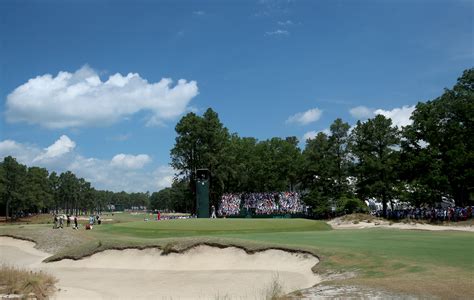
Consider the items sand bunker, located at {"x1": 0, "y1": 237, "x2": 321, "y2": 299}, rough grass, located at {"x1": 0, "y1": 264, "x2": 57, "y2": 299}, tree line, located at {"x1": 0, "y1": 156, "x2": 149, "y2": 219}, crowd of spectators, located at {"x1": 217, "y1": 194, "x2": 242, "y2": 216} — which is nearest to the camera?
rough grass, located at {"x1": 0, "y1": 264, "x2": 57, "y2": 299}

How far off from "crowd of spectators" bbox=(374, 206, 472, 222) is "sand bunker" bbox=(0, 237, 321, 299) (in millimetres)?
35992

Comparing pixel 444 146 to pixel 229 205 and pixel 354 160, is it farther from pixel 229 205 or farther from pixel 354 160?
pixel 229 205

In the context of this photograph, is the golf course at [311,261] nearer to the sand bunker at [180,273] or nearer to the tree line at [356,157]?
the sand bunker at [180,273]

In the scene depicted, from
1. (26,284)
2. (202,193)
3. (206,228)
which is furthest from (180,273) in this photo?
(202,193)

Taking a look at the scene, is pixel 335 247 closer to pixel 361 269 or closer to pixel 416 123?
pixel 361 269

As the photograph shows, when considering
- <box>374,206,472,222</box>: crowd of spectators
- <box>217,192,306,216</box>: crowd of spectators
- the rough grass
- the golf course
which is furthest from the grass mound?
the rough grass

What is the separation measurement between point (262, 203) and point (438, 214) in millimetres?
34501

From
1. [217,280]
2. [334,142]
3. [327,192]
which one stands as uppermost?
[334,142]

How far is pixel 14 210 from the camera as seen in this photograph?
391 ft

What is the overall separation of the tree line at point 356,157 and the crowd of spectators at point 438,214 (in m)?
1.96

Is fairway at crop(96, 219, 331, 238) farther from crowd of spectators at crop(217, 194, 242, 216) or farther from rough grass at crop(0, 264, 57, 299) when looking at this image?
crowd of spectators at crop(217, 194, 242, 216)

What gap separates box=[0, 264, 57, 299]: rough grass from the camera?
17.9 meters

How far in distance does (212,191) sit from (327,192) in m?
22.5

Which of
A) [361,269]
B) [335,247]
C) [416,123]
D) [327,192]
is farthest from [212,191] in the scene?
[361,269]
